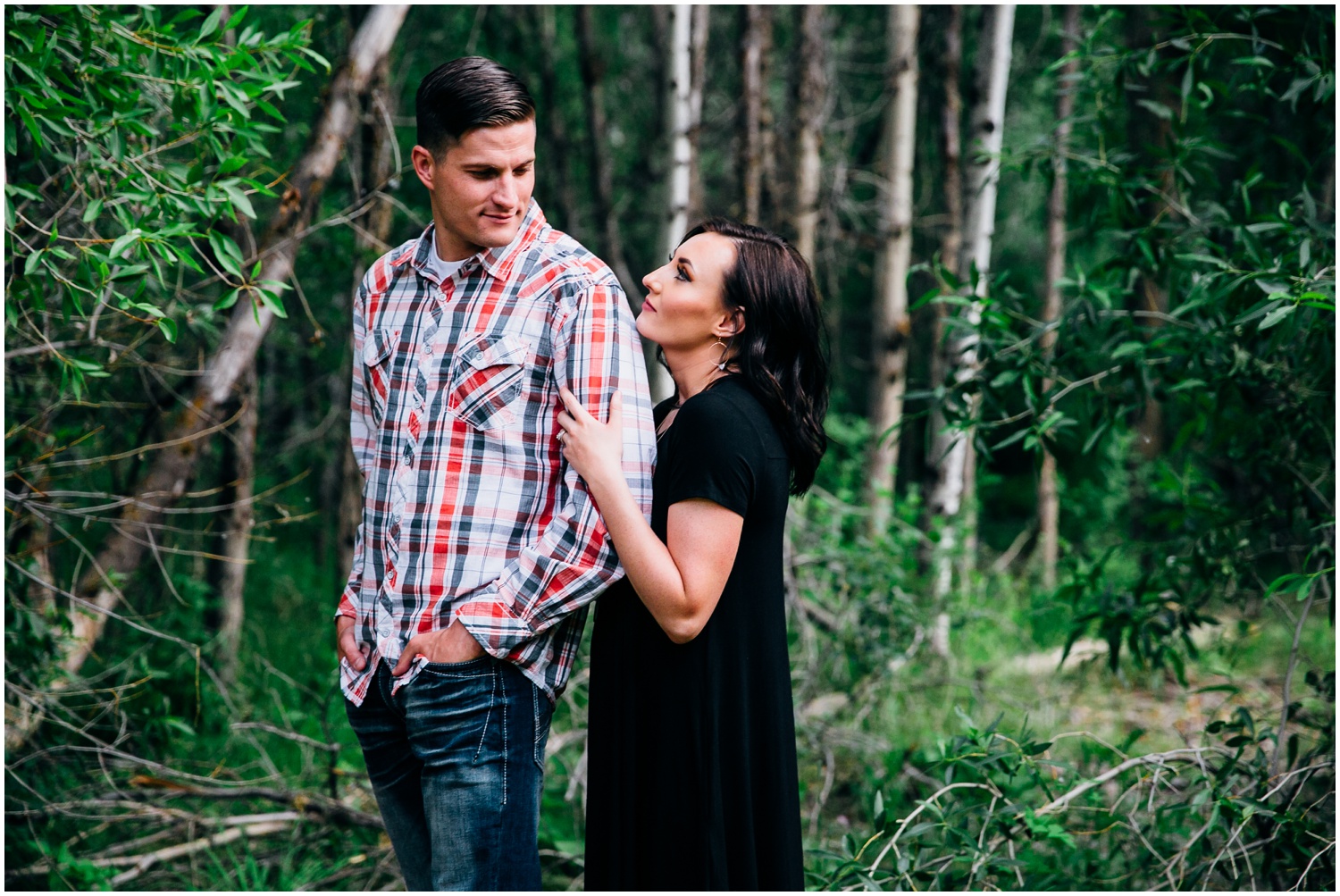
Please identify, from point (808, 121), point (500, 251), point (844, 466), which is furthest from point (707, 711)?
point (808, 121)

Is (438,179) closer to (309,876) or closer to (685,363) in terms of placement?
(685,363)

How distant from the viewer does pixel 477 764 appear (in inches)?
79.4

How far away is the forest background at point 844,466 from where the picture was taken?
2.84m

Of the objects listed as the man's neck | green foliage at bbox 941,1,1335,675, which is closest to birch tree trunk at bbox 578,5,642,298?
green foliage at bbox 941,1,1335,675

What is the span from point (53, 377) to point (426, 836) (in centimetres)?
237

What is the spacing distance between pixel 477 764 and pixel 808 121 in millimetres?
5030

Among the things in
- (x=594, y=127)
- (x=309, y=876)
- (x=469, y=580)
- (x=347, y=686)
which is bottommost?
(x=309, y=876)

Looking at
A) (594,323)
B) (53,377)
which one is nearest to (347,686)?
(594,323)

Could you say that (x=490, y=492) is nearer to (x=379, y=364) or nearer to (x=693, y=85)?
(x=379, y=364)

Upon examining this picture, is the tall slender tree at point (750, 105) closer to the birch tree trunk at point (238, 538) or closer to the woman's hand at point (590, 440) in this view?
the birch tree trunk at point (238, 538)

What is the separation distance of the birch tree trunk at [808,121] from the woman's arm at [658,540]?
444 cm

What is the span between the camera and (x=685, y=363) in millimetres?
2158

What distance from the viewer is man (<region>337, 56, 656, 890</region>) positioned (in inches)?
78.4

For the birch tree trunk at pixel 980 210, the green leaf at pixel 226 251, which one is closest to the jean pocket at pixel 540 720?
the green leaf at pixel 226 251
